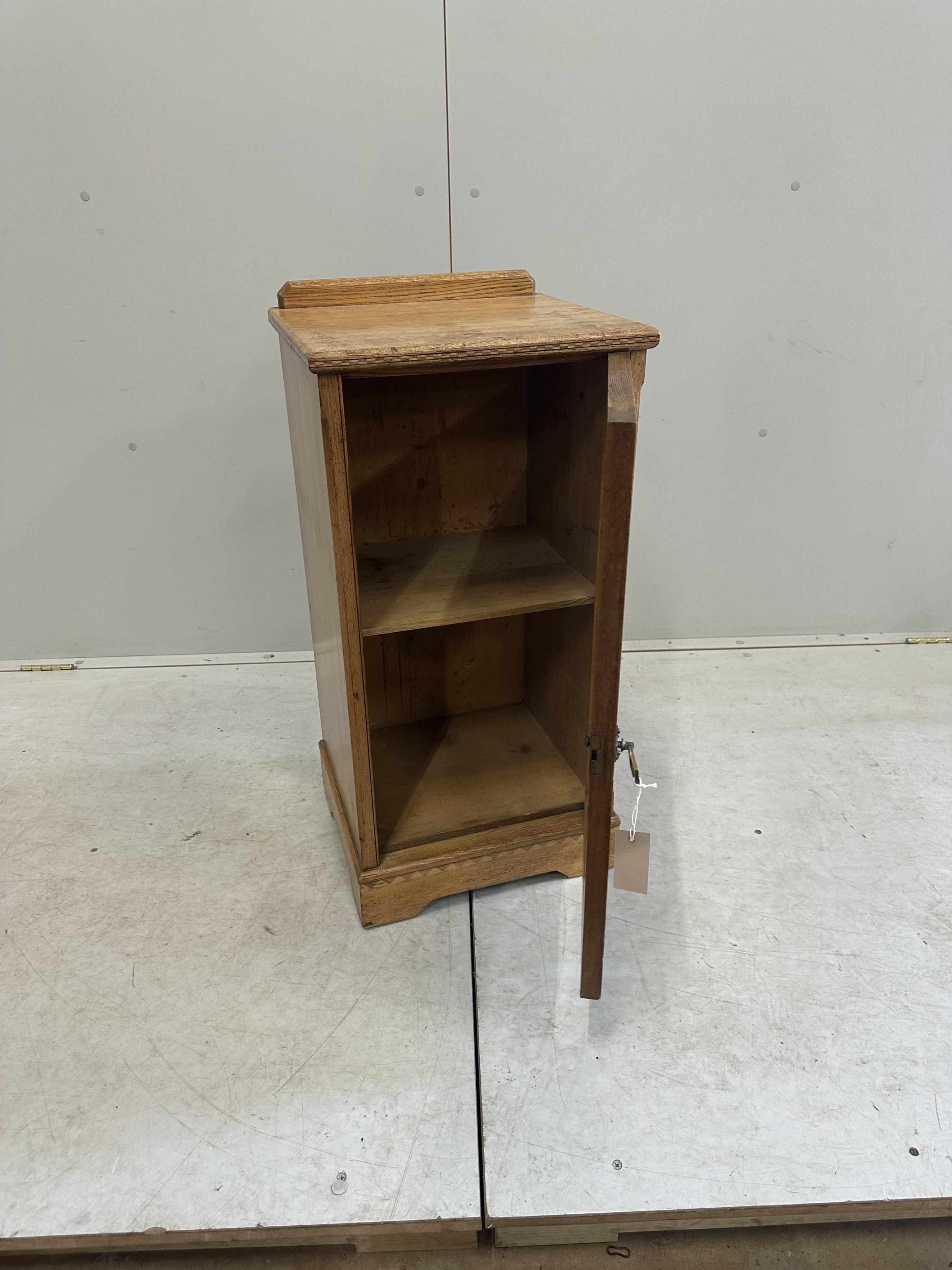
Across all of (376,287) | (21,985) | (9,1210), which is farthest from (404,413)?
(9,1210)

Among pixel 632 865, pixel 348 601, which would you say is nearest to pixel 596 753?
pixel 632 865

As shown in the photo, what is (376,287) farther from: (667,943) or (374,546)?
(667,943)

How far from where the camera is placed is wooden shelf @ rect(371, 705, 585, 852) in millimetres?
1507

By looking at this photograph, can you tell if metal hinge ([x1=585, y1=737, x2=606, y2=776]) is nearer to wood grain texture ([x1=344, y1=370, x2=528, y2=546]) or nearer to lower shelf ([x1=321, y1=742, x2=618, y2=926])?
lower shelf ([x1=321, y1=742, x2=618, y2=926])

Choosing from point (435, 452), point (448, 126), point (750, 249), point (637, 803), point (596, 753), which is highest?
point (448, 126)

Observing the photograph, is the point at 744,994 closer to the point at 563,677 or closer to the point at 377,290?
the point at 563,677

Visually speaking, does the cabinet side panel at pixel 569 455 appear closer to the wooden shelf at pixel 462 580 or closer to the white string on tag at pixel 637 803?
the wooden shelf at pixel 462 580

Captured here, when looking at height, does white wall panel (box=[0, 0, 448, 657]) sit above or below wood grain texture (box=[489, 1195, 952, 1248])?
above

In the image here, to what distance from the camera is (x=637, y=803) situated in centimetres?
144

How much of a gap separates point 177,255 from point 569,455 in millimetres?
1154

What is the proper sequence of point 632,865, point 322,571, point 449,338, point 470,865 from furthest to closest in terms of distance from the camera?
point 470,865 < point 322,571 < point 632,865 < point 449,338

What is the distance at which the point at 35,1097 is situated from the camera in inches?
46.0

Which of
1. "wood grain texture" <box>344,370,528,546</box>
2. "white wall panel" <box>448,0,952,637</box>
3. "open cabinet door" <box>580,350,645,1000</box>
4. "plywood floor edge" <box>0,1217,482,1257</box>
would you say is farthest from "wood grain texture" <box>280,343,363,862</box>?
"white wall panel" <box>448,0,952,637</box>

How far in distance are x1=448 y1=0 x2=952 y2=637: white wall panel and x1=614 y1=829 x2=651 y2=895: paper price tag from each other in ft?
4.02
